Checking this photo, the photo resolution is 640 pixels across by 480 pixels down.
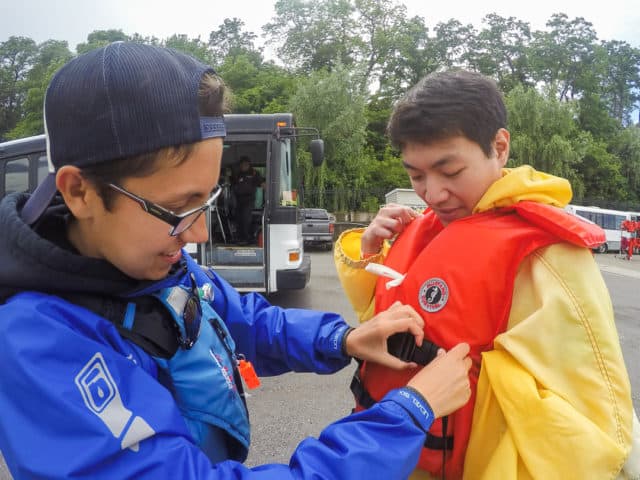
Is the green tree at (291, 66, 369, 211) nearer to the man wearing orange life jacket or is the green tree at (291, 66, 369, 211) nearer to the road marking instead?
the road marking

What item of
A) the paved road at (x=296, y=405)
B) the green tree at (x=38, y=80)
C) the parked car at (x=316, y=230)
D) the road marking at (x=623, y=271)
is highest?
the green tree at (x=38, y=80)

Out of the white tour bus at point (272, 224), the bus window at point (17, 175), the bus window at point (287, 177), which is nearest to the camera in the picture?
the white tour bus at point (272, 224)

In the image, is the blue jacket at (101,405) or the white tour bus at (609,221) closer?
the blue jacket at (101,405)

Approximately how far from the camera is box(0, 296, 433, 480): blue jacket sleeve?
771mm

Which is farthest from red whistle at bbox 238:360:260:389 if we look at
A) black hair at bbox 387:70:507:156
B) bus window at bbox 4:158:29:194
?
bus window at bbox 4:158:29:194

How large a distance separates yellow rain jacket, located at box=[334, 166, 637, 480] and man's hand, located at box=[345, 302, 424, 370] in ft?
0.64

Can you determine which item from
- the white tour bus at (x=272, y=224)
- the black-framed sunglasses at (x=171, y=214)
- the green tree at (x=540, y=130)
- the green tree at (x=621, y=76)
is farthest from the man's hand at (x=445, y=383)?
the green tree at (x=621, y=76)

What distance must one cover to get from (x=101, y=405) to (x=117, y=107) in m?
0.57

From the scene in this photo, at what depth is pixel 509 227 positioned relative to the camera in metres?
1.19

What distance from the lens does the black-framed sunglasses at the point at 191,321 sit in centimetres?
108

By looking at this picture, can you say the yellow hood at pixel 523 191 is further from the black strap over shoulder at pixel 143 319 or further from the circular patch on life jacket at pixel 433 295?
the black strap over shoulder at pixel 143 319

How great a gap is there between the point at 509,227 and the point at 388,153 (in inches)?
1167

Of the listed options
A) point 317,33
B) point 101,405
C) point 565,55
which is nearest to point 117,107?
point 101,405

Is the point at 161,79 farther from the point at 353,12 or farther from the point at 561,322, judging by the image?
the point at 353,12
